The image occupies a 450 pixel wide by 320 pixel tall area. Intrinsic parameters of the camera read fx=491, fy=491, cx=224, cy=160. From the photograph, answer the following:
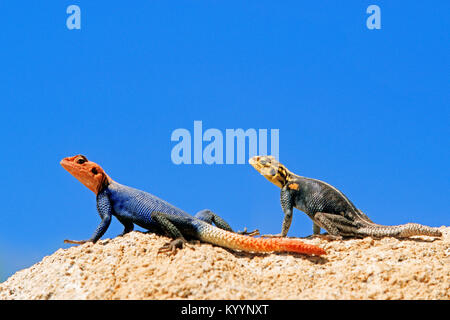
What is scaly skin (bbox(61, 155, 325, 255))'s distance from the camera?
7238mm

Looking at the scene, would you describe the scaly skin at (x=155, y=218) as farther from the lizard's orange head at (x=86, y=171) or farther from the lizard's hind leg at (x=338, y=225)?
the lizard's hind leg at (x=338, y=225)

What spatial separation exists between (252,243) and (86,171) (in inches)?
117

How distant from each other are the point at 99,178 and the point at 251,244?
2.73m

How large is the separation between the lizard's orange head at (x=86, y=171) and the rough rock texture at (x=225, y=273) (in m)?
0.98

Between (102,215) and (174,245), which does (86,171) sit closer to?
(102,215)

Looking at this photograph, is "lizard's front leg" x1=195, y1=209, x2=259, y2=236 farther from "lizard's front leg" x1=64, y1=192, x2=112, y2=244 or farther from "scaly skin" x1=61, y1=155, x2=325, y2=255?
"lizard's front leg" x1=64, y1=192, x2=112, y2=244

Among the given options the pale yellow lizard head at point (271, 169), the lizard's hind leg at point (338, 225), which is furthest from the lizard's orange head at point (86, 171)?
the lizard's hind leg at point (338, 225)

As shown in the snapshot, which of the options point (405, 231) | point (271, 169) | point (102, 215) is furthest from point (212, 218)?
point (405, 231)

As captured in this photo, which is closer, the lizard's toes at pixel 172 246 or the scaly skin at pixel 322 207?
the lizard's toes at pixel 172 246

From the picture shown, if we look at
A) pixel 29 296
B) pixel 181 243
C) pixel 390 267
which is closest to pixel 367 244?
pixel 390 267

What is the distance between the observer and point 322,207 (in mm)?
8961

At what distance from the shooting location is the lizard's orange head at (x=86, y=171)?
26.3 ft

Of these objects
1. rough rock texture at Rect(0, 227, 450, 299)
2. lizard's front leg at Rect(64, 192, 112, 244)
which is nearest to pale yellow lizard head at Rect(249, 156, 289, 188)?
rough rock texture at Rect(0, 227, 450, 299)
